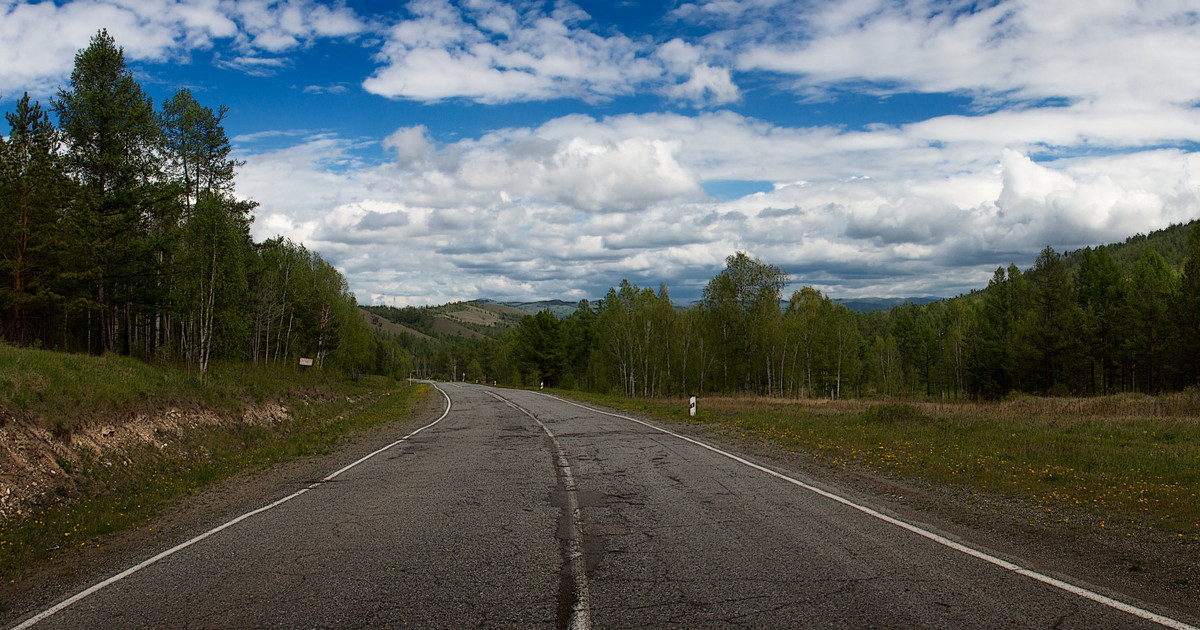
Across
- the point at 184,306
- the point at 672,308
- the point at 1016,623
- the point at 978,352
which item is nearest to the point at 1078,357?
the point at 978,352

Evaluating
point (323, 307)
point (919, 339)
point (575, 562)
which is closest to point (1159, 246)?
point (919, 339)

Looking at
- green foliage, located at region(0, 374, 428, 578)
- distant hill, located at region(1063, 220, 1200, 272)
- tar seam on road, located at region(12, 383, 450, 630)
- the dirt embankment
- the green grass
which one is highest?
distant hill, located at region(1063, 220, 1200, 272)

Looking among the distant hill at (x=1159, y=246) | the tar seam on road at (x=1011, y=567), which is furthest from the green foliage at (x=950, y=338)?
the distant hill at (x=1159, y=246)

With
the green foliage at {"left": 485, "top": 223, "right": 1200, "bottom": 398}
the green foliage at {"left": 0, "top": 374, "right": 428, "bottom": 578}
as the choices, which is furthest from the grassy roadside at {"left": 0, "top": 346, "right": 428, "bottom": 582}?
the green foliage at {"left": 485, "top": 223, "right": 1200, "bottom": 398}

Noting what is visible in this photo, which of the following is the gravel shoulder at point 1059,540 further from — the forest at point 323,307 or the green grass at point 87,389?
the forest at point 323,307

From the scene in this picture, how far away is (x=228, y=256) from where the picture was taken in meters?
29.0

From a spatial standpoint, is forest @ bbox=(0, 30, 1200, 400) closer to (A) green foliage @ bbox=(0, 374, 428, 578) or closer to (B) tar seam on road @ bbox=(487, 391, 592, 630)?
(A) green foliage @ bbox=(0, 374, 428, 578)

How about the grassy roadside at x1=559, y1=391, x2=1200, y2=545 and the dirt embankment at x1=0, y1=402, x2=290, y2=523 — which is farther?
the dirt embankment at x1=0, y1=402, x2=290, y2=523

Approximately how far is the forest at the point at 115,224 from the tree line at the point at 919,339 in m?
35.4

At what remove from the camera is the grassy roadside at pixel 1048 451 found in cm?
836

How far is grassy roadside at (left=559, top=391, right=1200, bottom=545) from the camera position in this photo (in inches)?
329

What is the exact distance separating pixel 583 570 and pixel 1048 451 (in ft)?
37.3

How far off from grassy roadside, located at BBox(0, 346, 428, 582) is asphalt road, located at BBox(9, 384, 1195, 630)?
2.08 m

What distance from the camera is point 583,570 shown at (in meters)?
5.80
